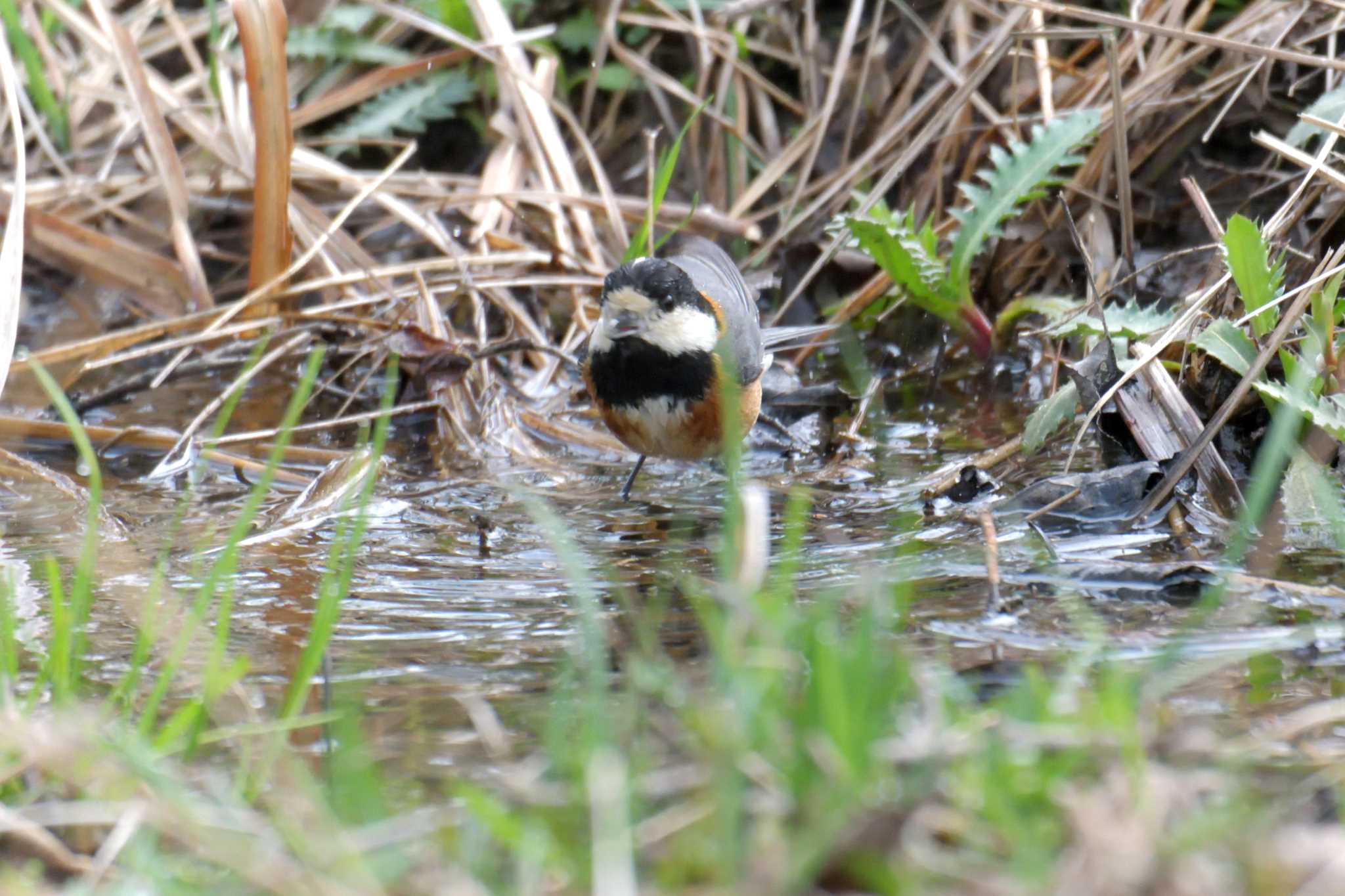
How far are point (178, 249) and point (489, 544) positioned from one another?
2807 mm

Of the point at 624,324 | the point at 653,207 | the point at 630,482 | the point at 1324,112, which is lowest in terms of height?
the point at 630,482

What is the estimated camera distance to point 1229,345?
3582 millimetres

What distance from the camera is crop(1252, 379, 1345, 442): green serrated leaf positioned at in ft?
10.7

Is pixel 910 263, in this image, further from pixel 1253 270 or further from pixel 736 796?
pixel 736 796

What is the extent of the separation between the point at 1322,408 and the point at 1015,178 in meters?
1.77

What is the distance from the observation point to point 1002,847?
5.72 feet

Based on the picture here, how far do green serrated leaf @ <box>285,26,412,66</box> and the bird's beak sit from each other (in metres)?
2.70

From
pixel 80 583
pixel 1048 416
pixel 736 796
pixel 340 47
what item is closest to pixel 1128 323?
pixel 1048 416

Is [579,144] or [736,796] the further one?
[579,144]

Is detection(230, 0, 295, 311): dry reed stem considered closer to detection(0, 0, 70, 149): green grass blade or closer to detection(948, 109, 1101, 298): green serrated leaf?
detection(0, 0, 70, 149): green grass blade

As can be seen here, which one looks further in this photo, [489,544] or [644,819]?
[489,544]

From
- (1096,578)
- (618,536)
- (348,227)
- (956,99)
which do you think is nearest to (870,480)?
(618,536)

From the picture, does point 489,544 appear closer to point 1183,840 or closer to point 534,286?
point 534,286

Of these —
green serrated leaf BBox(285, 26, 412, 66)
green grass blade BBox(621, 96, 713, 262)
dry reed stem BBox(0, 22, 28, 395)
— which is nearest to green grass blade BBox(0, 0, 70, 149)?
green serrated leaf BBox(285, 26, 412, 66)
